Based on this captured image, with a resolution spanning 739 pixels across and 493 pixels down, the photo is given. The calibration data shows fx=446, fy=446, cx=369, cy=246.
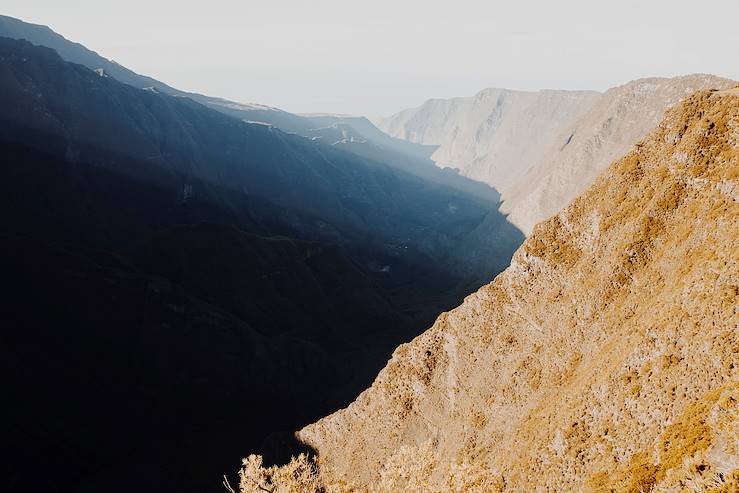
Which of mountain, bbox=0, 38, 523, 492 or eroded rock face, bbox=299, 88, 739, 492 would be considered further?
mountain, bbox=0, 38, 523, 492

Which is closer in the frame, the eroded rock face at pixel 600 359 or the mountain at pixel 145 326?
the eroded rock face at pixel 600 359

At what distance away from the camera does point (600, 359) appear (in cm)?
4125

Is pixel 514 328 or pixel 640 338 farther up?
pixel 640 338

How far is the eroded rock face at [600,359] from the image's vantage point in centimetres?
2934

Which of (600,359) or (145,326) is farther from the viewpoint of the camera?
(145,326)

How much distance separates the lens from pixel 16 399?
92.1 meters

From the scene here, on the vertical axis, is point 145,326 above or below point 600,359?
below

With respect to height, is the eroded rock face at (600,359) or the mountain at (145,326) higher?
the eroded rock face at (600,359)

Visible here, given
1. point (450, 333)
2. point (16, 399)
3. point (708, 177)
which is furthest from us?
point (16, 399)

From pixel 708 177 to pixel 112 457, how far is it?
114532 millimetres

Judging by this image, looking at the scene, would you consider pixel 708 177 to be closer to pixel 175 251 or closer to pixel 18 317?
pixel 18 317

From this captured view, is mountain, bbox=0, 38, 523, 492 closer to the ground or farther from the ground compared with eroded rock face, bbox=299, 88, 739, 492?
closer to the ground

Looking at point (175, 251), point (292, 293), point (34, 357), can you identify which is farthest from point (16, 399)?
point (292, 293)

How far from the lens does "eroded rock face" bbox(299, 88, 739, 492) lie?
29344mm
